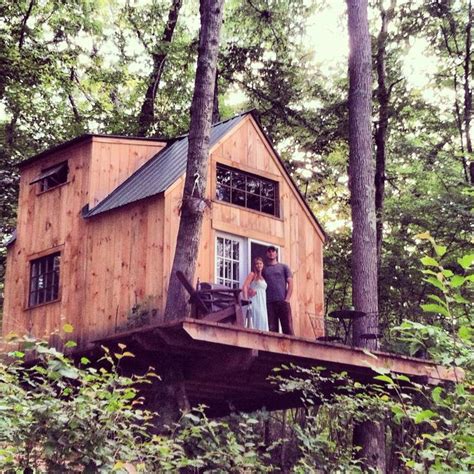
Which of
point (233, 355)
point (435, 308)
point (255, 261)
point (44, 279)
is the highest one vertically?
point (255, 261)

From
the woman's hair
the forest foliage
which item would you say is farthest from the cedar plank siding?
the forest foliage

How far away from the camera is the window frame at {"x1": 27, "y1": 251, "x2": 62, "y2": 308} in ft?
43.3

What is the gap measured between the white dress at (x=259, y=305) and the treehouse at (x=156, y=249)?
0.67 meters

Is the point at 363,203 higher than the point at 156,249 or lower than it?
higher

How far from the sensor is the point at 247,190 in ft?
44.8

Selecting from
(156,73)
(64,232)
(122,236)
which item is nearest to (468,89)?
(156,73)

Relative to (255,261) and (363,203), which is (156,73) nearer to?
(363,203)

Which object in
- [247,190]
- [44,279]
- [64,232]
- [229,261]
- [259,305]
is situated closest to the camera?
[259,305]

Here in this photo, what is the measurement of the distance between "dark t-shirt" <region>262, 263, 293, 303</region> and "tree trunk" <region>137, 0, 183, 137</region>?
34.7ft

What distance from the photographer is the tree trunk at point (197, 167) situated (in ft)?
35.2

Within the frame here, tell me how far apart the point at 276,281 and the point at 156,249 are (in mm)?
2115

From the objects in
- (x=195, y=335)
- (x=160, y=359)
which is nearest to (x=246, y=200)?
(x=160, y=359)

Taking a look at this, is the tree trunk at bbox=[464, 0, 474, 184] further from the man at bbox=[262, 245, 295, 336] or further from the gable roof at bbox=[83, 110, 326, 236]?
the man at bbox=[262, 245, 295, 336]

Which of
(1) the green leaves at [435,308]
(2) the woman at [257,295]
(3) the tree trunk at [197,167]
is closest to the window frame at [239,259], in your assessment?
(2) the woman at [257,295]
